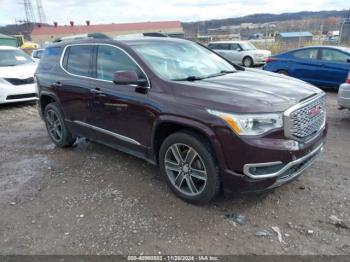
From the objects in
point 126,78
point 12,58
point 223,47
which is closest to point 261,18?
point 223,47

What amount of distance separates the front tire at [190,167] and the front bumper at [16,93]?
6606mm

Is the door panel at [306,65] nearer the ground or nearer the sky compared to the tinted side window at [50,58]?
nearer the ground

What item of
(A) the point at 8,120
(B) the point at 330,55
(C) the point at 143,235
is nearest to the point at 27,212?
(C) the point at 143,235

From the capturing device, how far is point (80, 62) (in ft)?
16.1

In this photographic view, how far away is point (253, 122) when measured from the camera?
10.0ft

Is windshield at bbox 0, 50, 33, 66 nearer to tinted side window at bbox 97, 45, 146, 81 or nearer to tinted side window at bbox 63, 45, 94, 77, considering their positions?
tinted side window at bbox 63, 45, 94, 77

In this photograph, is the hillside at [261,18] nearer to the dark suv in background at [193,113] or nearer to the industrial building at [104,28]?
the industrial building at [104,28]

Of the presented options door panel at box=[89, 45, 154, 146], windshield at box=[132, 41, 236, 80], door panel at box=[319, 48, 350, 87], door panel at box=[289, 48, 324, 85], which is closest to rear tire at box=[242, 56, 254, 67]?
door panel at box=[289, 48, 324, 85]

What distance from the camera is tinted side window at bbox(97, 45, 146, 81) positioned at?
406 centimetres

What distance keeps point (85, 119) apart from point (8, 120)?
4325 millimetres

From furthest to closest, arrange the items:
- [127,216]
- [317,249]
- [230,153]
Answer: [127,216], [230,153], [317,249]

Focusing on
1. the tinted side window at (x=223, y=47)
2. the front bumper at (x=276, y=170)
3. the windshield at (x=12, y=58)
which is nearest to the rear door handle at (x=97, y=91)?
the front bumper at (x=276, y=170)

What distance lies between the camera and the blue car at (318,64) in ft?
30.9

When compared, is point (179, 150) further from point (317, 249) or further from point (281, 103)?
point (317, 249)
